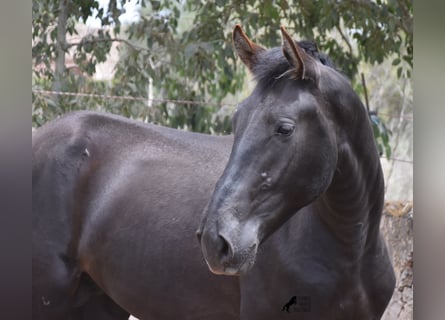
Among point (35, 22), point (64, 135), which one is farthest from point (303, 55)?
point (35, 22)

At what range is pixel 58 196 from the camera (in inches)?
123

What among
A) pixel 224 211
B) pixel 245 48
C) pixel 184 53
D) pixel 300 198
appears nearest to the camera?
pixel 224 211

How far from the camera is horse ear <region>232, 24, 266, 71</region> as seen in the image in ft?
7.29

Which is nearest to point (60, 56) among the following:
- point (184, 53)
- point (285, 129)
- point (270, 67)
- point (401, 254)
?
point (184, 53)

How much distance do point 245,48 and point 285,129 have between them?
0.36m

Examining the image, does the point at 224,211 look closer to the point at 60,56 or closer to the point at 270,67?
the point at 270,67

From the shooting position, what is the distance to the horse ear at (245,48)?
222 centimetres

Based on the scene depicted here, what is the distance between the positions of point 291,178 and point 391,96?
6.99 m

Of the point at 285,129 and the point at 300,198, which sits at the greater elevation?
the point at 285,129

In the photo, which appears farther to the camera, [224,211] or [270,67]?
[270,67]

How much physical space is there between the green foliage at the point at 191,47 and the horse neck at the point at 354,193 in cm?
206

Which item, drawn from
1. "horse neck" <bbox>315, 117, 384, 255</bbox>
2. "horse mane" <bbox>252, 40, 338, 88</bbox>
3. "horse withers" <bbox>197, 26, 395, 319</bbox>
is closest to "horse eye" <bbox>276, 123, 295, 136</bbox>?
"horse withers" <bbox>197, 26, 395, 319</bbox>

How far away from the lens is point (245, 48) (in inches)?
88.3

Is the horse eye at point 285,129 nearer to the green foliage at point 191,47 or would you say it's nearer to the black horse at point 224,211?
the black horse at point 224,211
